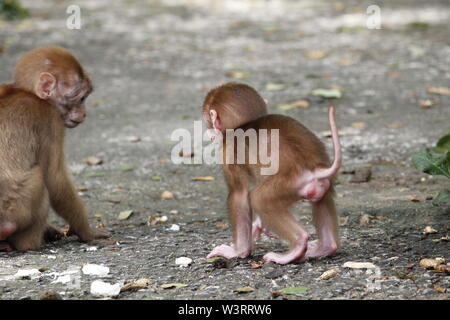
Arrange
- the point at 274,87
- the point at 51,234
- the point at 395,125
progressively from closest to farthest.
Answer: the point at 51,234 < the point at 395,125 < the point at 274,87

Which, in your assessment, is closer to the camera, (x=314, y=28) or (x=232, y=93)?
(x=232, y=93)

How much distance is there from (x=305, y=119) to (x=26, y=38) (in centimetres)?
668

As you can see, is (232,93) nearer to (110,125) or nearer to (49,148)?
(49,148)

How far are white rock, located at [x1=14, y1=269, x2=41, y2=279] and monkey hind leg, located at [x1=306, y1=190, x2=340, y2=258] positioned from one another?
1710 millimetres

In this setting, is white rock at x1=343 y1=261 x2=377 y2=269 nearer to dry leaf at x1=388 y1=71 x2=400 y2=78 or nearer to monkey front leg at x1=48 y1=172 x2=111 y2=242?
monkey front leg at x1=48 y1=172 x2=111 y2=242

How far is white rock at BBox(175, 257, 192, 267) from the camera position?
4.97 meters

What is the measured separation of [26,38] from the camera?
13602 mm

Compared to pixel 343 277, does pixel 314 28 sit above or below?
above

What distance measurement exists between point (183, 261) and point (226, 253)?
0.93 feet

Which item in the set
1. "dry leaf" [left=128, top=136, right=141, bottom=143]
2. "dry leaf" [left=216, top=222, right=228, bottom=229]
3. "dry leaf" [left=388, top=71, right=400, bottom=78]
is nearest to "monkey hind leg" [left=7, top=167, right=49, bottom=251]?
"dry leaf" [left=216, top=222, right=228, bottom=229]

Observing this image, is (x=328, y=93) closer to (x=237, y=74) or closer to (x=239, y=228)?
(x=237, y=74)

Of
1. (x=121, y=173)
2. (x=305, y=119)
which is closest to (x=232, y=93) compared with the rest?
(x=121, y=173)

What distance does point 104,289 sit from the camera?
443cm

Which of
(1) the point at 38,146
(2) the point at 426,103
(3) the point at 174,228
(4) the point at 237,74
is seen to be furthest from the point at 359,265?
(4) the point at 237,74
